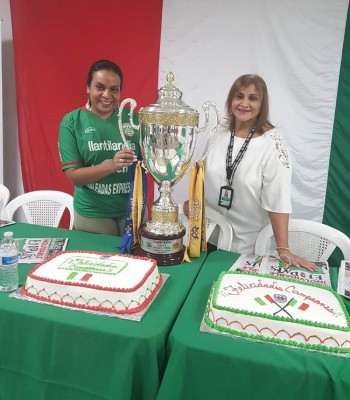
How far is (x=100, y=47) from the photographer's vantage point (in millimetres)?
2416

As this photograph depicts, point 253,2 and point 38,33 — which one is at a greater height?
point 253,2

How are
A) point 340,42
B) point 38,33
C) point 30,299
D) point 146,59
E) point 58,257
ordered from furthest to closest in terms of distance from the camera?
point 38,33 < point 146,59 < point 340,42 < point 58,257 < point 30,299

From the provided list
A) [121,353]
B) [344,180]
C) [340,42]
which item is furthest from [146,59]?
[121,353]

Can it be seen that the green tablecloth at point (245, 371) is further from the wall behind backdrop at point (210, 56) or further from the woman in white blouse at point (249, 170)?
the wall behind backdrop at point (210, 56)

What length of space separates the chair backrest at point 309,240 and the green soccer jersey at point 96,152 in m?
0.66

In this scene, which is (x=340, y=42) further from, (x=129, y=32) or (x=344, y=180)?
(x=129, y=32)

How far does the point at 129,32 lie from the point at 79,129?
3.48 ft

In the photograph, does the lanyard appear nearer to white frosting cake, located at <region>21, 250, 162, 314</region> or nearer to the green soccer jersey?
the green soccer jersey

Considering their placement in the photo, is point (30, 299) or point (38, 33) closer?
point (30, 299)

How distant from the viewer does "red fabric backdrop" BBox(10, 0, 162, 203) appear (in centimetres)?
233

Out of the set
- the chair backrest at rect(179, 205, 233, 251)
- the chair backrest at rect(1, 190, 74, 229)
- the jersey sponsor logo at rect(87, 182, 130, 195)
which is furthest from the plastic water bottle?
the chair backrest at rect(1, 190, 74, 229)

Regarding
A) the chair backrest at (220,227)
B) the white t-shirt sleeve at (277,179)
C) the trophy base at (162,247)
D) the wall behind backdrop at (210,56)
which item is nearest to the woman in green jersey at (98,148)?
the chair backrest at (220,227)

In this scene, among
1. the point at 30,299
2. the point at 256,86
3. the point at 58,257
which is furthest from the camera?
the point at 256,86

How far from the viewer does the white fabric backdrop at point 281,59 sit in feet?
6.62
